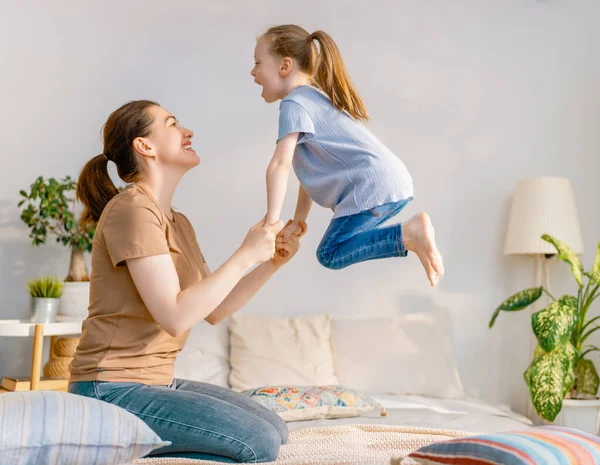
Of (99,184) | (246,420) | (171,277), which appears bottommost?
(246,420)

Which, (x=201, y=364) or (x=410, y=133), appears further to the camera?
(x=410, y=133)

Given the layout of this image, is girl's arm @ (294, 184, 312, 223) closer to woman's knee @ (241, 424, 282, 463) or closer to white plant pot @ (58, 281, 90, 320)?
woman's knee @ (241, 424, 282, 463)

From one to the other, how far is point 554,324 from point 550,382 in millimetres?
231

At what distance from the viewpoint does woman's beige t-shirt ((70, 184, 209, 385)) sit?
1.57 meters

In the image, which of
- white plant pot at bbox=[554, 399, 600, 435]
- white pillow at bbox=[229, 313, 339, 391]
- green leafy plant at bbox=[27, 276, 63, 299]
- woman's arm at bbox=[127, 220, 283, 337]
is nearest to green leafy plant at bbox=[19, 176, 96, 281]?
green leafy plant at bbox=[27, 276, 63, 299]

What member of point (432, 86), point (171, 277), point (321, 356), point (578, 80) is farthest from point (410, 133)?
point (171, 277)

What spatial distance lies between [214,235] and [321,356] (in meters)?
0.78

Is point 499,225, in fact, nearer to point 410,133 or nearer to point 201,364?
point 410,133

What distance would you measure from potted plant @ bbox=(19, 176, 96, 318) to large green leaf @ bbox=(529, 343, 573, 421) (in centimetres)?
181

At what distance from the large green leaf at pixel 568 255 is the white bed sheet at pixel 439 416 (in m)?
0.66

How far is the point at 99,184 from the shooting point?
1.88 metres

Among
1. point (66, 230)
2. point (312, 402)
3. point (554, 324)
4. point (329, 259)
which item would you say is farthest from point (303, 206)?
point (554, 324)

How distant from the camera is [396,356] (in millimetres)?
3029

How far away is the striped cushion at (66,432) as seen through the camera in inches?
48.2
